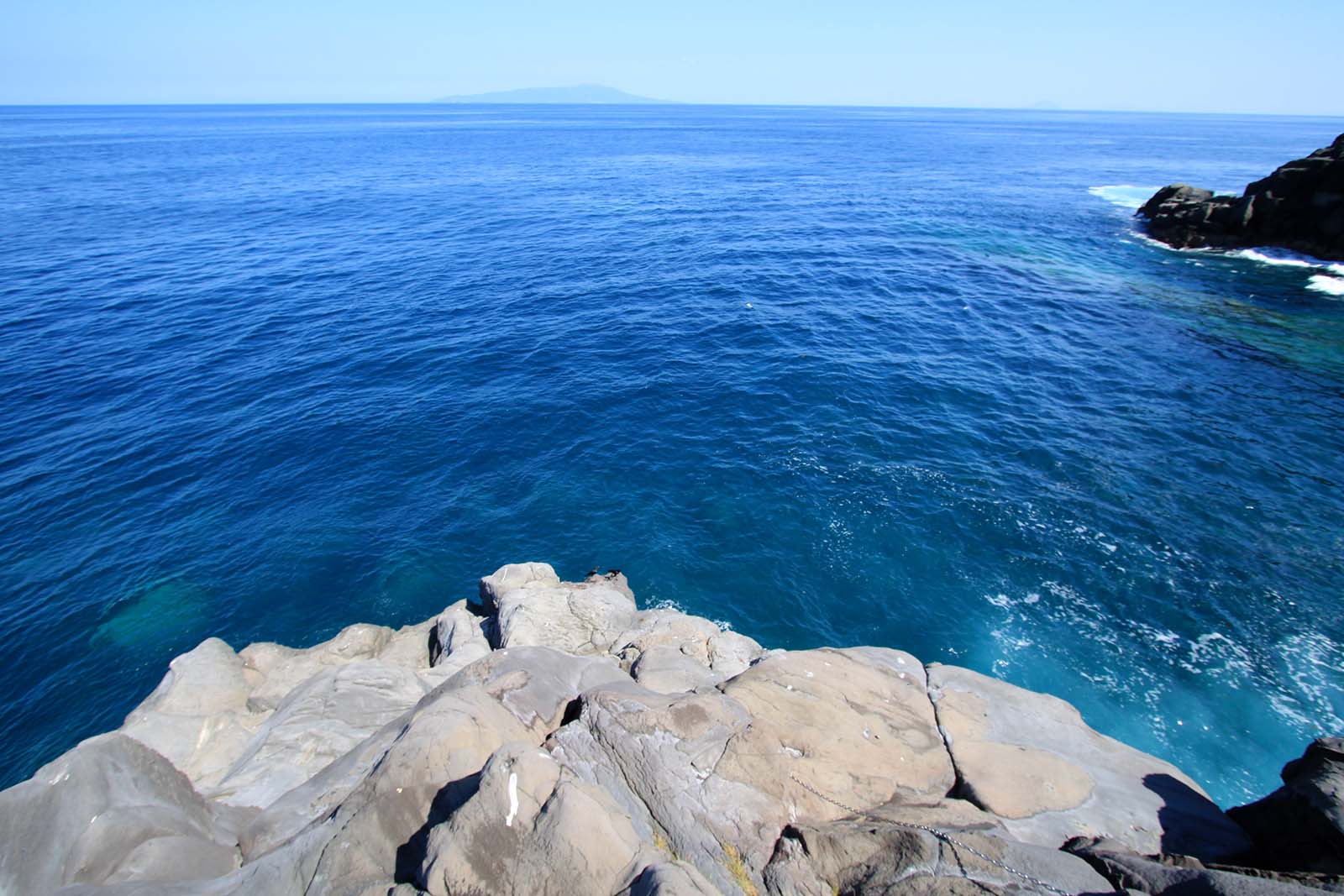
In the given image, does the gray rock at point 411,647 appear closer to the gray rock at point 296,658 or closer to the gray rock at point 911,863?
the gray rock at point 296,658

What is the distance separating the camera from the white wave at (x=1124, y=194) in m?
97.4

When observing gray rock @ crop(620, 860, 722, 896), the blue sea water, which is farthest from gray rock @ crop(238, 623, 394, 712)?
gray rock @ crop(620, 860, 722, 896)

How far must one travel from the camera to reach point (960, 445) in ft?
116

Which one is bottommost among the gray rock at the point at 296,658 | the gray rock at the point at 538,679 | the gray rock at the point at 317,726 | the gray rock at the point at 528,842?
the gray rock at the point at 296,658

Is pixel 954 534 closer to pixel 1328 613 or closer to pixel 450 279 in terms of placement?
pixel 1328 613

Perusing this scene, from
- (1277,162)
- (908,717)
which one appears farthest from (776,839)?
(1277,162)

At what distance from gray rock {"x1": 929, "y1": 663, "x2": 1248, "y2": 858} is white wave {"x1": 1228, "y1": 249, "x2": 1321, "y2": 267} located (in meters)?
75.5

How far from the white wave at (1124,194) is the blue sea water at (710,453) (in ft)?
114

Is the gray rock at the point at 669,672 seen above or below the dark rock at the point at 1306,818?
below

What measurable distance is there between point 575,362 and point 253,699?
28.7 meters

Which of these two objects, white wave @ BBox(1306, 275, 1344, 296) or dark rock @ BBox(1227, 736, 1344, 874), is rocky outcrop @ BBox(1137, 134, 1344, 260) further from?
dark rock @ BBox(1227, 736, 1344, 874)

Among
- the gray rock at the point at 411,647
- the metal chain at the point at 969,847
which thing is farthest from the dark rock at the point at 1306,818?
the gray rock at the point at 411,647

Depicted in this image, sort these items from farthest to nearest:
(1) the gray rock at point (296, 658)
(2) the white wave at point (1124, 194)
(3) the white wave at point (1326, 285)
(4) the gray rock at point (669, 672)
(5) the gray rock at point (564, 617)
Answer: (2) the white wave at point (1124, 194)
(3) the white wave at point (1326, 285)
(5) the gray rock at point (564, 617)
(1) the gray rock at point (296, 658)
(4) the gray rock at point (669, 672)

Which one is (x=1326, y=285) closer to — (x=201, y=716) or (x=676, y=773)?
(x=676, y=773)
